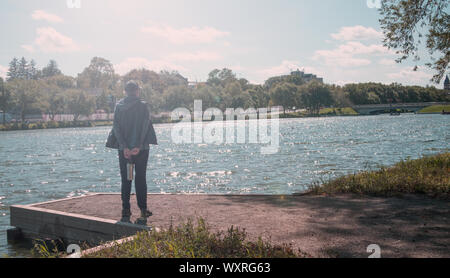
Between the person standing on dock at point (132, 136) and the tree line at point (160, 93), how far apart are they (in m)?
66.4

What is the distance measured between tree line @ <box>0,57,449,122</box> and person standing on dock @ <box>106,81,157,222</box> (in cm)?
6642

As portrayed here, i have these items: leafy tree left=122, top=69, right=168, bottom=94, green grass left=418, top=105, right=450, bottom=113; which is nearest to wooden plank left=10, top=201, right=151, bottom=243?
leafy tree left=122, top=69, right=168, bottom=94

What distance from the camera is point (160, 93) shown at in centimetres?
15725

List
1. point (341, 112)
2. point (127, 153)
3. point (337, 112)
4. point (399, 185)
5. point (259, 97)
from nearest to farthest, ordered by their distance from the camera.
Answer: point (127, 153)
point (399, 185)
point (259, 97)
point (341, 112)
point (337, 112)

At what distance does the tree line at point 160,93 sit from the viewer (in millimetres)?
107438

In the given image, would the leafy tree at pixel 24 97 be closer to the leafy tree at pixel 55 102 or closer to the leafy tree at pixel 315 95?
the leafy tree at pixel 55 102

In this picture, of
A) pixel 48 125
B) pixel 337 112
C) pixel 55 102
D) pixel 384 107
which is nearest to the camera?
pixel 48 125

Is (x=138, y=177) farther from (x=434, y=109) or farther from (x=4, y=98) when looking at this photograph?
(x=434, y=109)

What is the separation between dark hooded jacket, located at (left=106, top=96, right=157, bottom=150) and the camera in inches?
303

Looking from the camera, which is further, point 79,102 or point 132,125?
point 79,102

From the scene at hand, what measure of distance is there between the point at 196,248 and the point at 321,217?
293cm

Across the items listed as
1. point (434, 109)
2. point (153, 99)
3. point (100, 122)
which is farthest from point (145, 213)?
point (434, 109)

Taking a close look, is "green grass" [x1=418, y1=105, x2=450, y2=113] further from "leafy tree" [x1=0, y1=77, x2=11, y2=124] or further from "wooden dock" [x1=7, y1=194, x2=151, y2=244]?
"wooden dock" [x1=7, y1=194, x2=151, y2=244]

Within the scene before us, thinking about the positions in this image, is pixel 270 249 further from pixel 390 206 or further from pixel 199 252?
pixel 390 206
